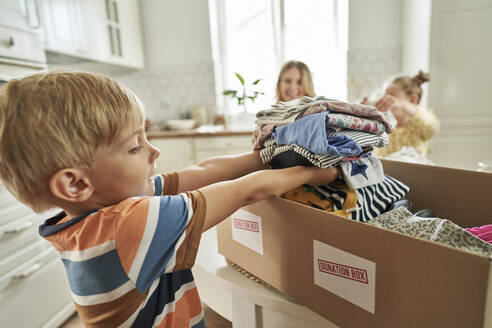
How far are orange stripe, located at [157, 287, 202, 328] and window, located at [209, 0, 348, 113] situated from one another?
8.39 feet

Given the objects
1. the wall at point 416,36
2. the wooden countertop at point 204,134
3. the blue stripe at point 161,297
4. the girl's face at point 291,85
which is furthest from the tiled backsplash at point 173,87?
the blue stripe at point 161,297

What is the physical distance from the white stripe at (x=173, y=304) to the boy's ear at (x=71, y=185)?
259 millimetres

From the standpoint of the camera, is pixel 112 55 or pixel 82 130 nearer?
pixel 82 130

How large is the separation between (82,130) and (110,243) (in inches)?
7.2

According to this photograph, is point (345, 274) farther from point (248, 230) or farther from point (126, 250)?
point (126, 250)

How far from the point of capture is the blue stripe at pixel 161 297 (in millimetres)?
516

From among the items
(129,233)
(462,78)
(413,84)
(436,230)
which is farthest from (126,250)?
(462,78)

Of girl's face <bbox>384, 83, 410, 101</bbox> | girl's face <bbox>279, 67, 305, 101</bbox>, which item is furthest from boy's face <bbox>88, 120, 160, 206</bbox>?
girl's face <bbox>279, 67, 305, 101</bbox>

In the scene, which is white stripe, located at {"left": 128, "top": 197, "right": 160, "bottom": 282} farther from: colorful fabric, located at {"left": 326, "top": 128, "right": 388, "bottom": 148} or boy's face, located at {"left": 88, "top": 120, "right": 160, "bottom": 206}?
colorful fabric, located at {"left": 326, "top": 128, "right": 388, "bottom": 148}

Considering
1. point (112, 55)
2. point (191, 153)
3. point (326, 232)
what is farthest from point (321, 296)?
point (112, 55)

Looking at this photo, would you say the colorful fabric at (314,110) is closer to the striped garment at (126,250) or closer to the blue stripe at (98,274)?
the striped garment at (126,250)

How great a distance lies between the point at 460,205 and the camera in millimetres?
696

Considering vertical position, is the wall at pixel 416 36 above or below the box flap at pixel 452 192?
above

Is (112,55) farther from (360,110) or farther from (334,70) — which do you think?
(360,110)
